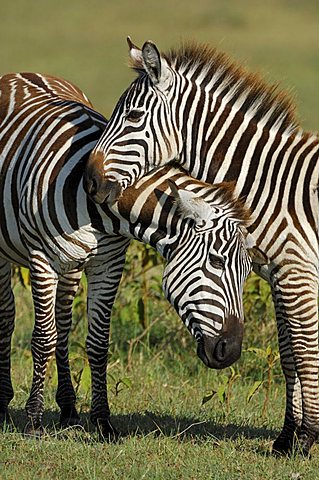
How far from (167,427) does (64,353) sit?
38.2 inches

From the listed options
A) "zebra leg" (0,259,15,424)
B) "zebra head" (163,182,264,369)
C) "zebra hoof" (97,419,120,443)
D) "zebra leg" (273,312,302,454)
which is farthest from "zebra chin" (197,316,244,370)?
"zebra leg" (0,259,15,424)

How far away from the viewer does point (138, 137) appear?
6.11m

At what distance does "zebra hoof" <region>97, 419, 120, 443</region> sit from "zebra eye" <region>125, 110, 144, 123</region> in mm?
2165

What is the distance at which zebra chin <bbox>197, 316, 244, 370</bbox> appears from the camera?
5852mm

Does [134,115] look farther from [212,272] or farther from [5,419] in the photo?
[5,419]

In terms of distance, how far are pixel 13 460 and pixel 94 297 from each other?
1.37m

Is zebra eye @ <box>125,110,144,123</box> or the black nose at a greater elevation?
zebra eye @ <box>125,110,144,123</box>

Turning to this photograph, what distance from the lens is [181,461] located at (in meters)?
5.98

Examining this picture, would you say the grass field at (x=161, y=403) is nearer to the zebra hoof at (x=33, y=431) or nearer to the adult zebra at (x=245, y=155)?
the zebra hoof at (x=33, y=431)

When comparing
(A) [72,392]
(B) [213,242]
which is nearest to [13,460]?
(A) [72,392]

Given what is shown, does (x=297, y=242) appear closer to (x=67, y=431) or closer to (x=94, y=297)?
(x=94, y=297)

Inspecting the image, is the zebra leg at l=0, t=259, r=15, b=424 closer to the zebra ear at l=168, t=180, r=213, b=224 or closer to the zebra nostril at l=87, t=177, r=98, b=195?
the zebra nostril at l=87, t=177, r=98, b=195

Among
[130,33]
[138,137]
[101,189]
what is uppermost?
[130,33]

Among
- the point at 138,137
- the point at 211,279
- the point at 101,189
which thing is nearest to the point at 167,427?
the point at 211,279
